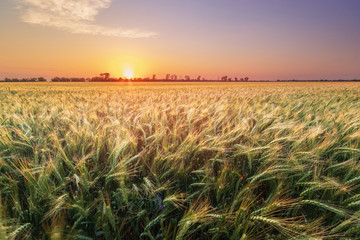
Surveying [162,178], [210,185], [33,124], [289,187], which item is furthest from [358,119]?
[33,124]

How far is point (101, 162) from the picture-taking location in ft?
5.85

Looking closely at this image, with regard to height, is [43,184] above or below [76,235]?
above

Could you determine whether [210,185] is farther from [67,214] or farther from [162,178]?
[67,214]

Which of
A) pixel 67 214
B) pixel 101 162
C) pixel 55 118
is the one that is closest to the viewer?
pixel 67 214

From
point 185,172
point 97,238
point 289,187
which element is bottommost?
point 97,238

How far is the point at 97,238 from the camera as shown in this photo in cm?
114

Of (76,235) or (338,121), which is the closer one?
(76,235)

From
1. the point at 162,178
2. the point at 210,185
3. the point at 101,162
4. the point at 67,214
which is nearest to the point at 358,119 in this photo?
the point at 210,185

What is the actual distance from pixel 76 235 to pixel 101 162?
839 mm

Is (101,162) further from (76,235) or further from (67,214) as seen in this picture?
(76,235)

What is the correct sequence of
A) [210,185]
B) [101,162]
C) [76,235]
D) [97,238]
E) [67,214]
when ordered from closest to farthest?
[76,235] < [97,238] < [67,214] < [210,185] < [101,162]

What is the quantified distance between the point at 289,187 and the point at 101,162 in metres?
1.59

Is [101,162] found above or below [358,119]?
below

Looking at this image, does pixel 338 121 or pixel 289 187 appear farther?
pixel 338 121
